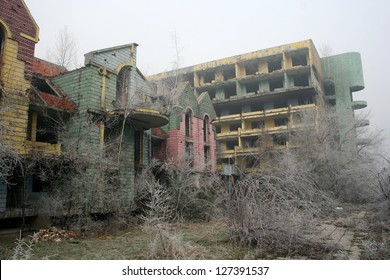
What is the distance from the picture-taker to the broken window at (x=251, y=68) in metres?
39.2

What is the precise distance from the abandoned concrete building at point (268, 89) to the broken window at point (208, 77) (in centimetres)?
14

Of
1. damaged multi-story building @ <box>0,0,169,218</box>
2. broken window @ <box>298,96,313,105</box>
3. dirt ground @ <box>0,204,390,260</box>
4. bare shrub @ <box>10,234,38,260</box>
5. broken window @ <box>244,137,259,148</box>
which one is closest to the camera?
bare shrub @ <box>10,234,38,260</box>

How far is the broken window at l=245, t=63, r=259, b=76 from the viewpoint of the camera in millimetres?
39219

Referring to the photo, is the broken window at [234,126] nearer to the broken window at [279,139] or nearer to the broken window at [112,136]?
the broken window at [279,139]

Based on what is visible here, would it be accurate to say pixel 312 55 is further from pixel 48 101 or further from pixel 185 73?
pixel 48 101

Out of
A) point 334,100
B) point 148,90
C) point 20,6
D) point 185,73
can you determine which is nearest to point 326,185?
point 148,90

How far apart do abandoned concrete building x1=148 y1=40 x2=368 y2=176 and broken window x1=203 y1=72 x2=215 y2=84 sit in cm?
14

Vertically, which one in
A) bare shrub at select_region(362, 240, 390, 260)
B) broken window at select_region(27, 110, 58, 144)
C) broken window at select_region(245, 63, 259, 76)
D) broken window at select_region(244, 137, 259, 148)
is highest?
broken window at select_region(245, 63, 259, 76)

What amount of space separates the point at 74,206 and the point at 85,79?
6.21m

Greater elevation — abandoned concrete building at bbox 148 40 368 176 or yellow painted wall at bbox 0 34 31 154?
abandoned concrete building at bbox 148 40 368 176

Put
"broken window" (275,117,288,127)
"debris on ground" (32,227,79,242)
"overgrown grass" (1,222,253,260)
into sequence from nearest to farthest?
1. "overgrown grass" (1,222,253,260)
2. "debris on ground" (32,227,79,242)
3. "broken window" (275,117,288,127)

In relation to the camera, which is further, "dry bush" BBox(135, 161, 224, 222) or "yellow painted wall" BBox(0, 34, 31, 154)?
"dry bush" BBox(135, 161, 224, 222)

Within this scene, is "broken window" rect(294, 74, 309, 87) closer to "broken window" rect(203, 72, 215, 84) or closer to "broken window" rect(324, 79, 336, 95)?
"broken window" rect(324, 79, 336, 95)

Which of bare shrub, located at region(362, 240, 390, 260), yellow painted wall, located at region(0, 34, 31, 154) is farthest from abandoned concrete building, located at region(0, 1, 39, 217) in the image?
bare shrub, located at region(362, 240, 390, 260)
